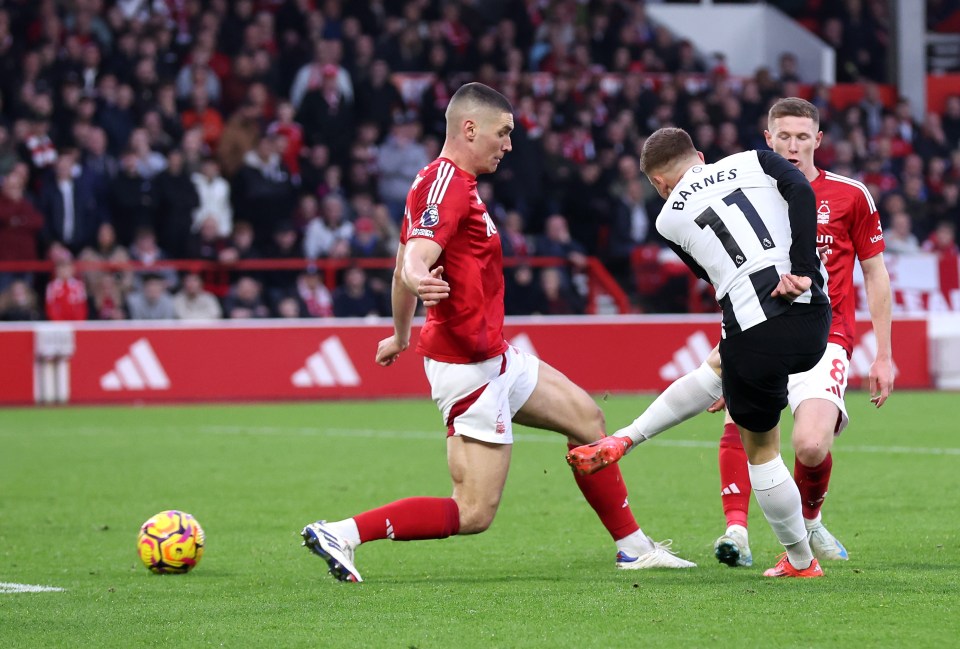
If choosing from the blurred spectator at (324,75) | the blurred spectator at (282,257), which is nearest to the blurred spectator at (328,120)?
the blurred spectator at (324,75)

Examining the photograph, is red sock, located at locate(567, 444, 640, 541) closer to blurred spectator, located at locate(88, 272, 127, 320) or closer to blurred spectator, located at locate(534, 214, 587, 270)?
blurred spectator, located at locate(88, 272, 127, 320)

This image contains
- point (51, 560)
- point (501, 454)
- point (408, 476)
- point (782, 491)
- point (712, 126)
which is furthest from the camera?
point (712, 126)

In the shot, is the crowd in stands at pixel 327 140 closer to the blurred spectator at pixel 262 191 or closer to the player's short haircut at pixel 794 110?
the blurred spectator at pixel 262 191

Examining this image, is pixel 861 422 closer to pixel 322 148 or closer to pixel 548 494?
pixel 548 494

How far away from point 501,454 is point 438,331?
567 mm

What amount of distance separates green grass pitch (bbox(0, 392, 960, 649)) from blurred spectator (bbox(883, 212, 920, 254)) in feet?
22.2

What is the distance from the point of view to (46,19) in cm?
2002

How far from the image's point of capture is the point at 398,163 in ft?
65.6

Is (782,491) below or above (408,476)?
above

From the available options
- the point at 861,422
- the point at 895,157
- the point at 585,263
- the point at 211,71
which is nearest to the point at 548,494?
the point at 861,422

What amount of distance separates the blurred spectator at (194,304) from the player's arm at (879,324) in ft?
40.2

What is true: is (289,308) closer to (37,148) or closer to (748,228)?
(37,148)

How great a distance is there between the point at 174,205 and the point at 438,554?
1201cm

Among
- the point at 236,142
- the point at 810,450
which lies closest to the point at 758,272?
the point at 810,450
